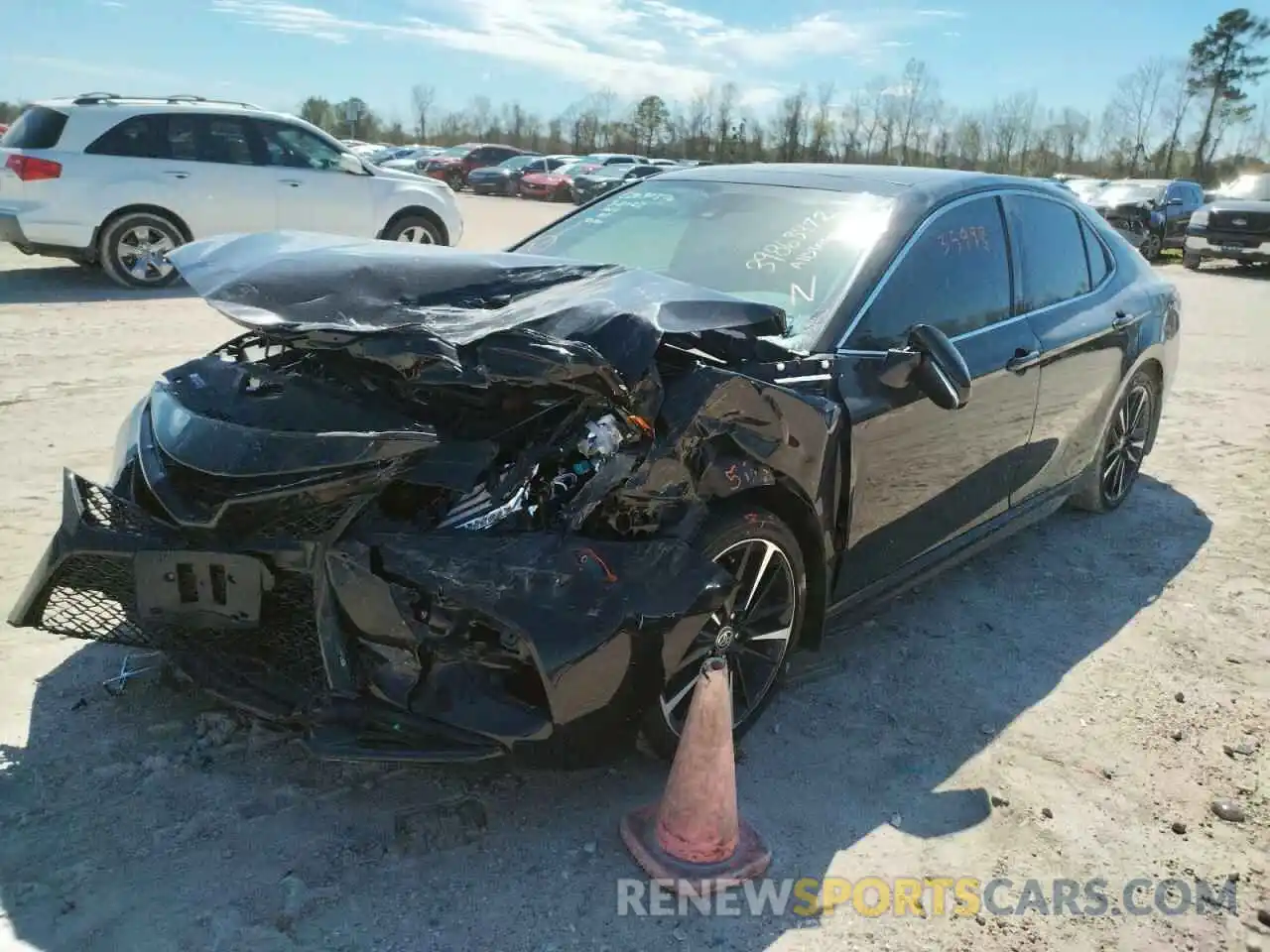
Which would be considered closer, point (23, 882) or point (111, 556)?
point (23, 882)

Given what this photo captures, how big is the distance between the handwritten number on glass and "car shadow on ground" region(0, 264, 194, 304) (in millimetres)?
8488

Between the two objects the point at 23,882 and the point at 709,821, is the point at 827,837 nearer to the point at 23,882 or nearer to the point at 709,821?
the point at 709,821

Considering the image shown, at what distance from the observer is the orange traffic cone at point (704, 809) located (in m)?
2.65

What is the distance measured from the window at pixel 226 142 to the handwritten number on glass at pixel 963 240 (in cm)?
959

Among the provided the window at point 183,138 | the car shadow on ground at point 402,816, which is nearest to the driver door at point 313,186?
the window at point 183,138

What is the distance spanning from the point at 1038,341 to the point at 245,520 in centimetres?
321

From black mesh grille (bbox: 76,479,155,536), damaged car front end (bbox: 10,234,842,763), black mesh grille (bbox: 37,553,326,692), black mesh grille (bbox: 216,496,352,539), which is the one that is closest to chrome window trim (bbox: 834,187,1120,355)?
damaged car front end (bbox: 10,234,842,763)

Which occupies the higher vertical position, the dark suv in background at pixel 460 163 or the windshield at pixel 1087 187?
the windshield at pixel 1087 187

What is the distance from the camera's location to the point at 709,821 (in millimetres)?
2678

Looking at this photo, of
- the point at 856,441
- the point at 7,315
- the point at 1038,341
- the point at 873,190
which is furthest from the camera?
the point at 7,315

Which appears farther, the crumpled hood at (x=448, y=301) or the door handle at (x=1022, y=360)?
the door handle at (x=1022, y=360)

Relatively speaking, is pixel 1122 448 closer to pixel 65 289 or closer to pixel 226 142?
pixel 226 142

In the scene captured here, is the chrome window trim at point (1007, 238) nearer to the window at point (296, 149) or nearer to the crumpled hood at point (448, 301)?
the crumpled hood at point (448, 301)

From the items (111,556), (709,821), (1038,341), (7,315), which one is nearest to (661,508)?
(709,821)
